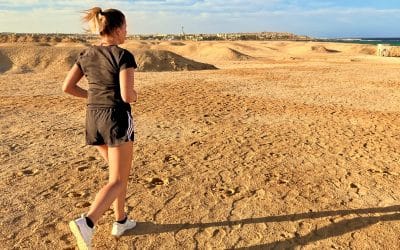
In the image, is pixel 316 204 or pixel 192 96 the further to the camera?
pixel 192 96

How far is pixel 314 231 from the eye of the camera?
4.21 metres

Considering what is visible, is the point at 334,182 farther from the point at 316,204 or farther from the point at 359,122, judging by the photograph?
the point at 359,122

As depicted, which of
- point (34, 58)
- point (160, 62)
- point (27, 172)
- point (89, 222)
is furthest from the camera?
point (160, 62)

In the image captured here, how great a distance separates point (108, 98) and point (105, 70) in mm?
207

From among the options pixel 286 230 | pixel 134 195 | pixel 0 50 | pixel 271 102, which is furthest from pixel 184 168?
pixel 0 50

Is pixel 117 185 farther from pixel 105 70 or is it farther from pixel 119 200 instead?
pixel 105 70

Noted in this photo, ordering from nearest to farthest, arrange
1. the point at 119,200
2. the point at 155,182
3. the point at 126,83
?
the point at 126,83 → the point at 119,200 → the point at 155,182

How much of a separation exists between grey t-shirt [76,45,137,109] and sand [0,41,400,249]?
130 cm

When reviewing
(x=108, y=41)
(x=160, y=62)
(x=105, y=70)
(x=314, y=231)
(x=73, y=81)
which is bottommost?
(x=160, y=62)

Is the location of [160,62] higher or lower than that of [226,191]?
lower

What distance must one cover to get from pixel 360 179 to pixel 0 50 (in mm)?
22669

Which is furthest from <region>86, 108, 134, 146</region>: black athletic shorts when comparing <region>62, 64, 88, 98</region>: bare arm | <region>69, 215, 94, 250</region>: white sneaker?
<region>69, 215, 94, 250</region>: white sneaker

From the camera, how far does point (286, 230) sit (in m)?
4.22

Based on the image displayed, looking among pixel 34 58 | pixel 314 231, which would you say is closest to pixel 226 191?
pixel 314 231
